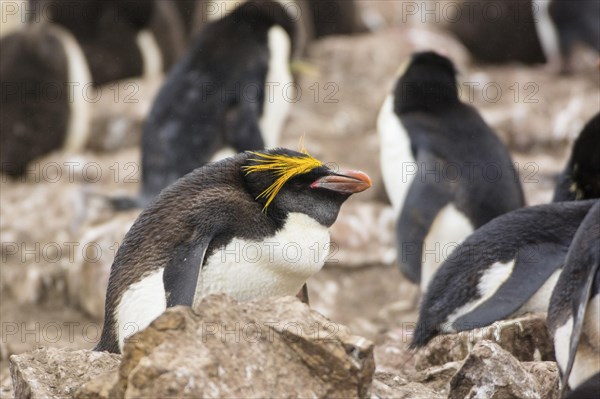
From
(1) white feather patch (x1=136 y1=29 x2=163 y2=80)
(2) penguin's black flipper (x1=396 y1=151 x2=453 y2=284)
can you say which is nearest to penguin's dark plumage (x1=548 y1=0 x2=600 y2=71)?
(1) white feather patch (x1=136 y1=29 x2=163 y2=80)

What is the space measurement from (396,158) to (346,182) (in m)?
2.65

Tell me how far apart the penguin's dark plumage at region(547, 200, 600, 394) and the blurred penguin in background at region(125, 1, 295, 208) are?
3449 mm

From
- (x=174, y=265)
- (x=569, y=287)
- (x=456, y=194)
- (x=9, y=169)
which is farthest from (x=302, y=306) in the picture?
(x=9, y=169)

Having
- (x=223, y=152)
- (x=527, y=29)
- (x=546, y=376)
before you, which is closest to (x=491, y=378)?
(x=546, y=376)

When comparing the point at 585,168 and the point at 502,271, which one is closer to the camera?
the point at 502,271

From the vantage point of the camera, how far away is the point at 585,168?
504 centimetres

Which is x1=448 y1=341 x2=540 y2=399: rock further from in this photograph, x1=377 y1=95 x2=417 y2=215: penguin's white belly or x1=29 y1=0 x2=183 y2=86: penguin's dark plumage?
x1=29 y1=0 x2=183 y2=86: penguin's dark plumage

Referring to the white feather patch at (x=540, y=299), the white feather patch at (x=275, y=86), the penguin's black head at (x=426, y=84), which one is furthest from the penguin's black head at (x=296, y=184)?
the white feather patch at (x=275, y=86)

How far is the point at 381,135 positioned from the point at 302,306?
3.60 metres

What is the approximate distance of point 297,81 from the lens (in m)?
9.52

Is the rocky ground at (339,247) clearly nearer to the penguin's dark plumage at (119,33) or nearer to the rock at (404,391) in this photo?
the rock at (404,391)

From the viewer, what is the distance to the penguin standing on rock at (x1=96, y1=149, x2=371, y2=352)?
3375 millimetres

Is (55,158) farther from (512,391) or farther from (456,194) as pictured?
(512,391)

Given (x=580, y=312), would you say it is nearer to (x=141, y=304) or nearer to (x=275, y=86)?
(x=141, y=304)
